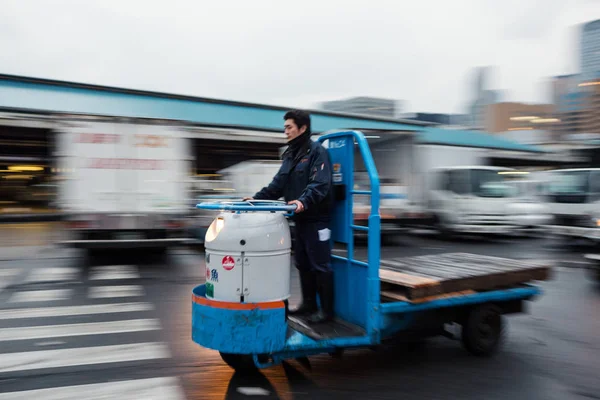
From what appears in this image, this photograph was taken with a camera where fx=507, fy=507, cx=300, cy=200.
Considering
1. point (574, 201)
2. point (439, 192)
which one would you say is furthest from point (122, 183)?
point (574, 201)

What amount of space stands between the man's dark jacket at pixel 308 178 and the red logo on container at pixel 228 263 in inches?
28.0

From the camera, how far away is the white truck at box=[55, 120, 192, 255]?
32.6 ft

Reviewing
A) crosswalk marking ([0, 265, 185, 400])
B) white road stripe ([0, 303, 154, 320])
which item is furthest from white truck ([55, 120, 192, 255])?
white road stripe ([0, 303, 154, 320])

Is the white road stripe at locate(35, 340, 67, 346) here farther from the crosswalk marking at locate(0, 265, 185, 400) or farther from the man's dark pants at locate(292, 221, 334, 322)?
the man's dark pants at locate(292, 221, 334, 322)

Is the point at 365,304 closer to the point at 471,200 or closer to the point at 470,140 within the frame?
the point at 471,200

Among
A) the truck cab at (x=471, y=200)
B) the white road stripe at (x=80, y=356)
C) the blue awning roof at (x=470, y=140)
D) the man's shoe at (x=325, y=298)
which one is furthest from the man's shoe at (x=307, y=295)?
the blue awning roof at (x=470, y=140)

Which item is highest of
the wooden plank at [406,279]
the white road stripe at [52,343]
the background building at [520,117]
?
the background building at [520,117]

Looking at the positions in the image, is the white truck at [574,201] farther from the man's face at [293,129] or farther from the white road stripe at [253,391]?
the white road stripe at [253,391]

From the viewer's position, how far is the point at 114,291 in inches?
310

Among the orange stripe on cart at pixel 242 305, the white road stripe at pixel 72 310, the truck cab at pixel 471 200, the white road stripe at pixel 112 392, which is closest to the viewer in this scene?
the orange stripe on cart at pixel 242 305

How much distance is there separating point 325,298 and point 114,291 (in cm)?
466

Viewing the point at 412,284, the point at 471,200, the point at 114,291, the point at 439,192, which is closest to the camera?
the point at 412,284

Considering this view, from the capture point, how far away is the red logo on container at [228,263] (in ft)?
12.5

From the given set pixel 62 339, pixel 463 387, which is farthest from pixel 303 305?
pixel 62 339
